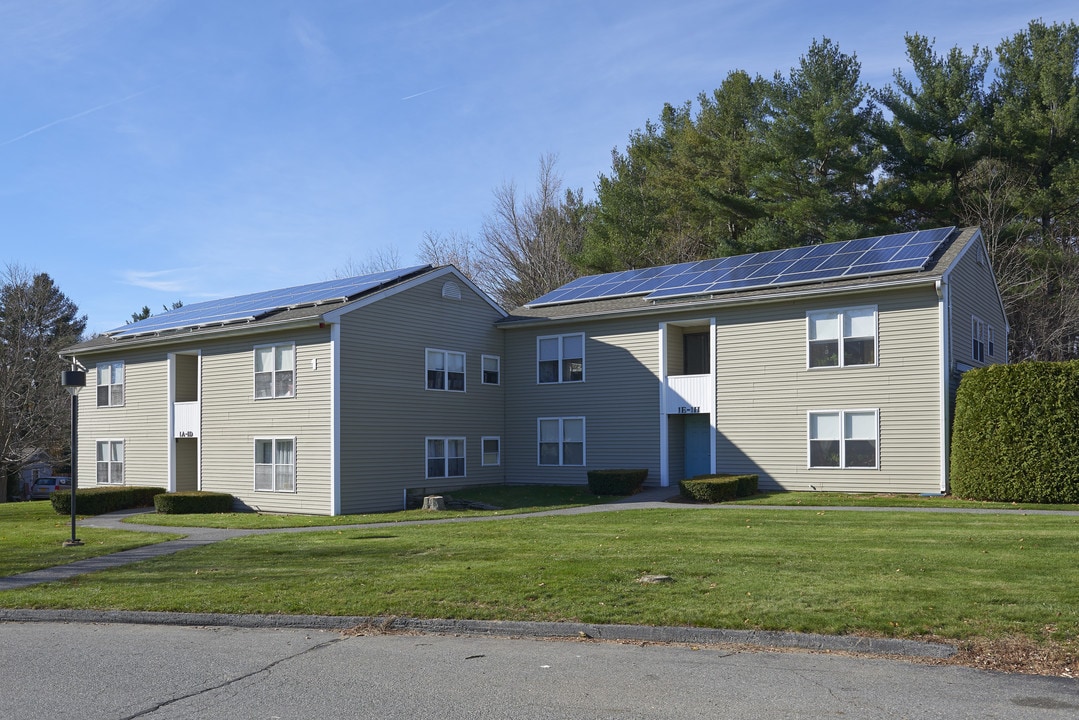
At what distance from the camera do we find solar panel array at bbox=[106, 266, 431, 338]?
25.9 m

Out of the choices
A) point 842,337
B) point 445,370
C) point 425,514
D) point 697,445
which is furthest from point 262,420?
point 842,337

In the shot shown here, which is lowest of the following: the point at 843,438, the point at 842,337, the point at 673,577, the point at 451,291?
the point at 673,577

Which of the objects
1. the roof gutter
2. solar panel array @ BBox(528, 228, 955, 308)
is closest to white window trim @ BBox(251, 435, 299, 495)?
the roof gutter

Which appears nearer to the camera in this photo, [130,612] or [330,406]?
[130,612]

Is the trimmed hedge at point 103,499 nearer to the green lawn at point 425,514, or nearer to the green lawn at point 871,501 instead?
the green lawn at point 425,514

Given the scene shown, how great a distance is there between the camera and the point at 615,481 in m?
24.4

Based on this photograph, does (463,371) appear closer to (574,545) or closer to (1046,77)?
(574,545)

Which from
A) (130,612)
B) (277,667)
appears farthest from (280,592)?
(277,667)

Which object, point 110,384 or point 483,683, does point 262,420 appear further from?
point 483,683

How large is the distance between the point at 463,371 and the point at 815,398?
10588 mm

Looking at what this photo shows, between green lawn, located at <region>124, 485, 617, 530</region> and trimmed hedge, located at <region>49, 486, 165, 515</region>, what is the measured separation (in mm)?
2500

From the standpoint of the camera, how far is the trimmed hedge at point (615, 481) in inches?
959

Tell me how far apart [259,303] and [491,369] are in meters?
7.65

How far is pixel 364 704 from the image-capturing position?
22.4ft
